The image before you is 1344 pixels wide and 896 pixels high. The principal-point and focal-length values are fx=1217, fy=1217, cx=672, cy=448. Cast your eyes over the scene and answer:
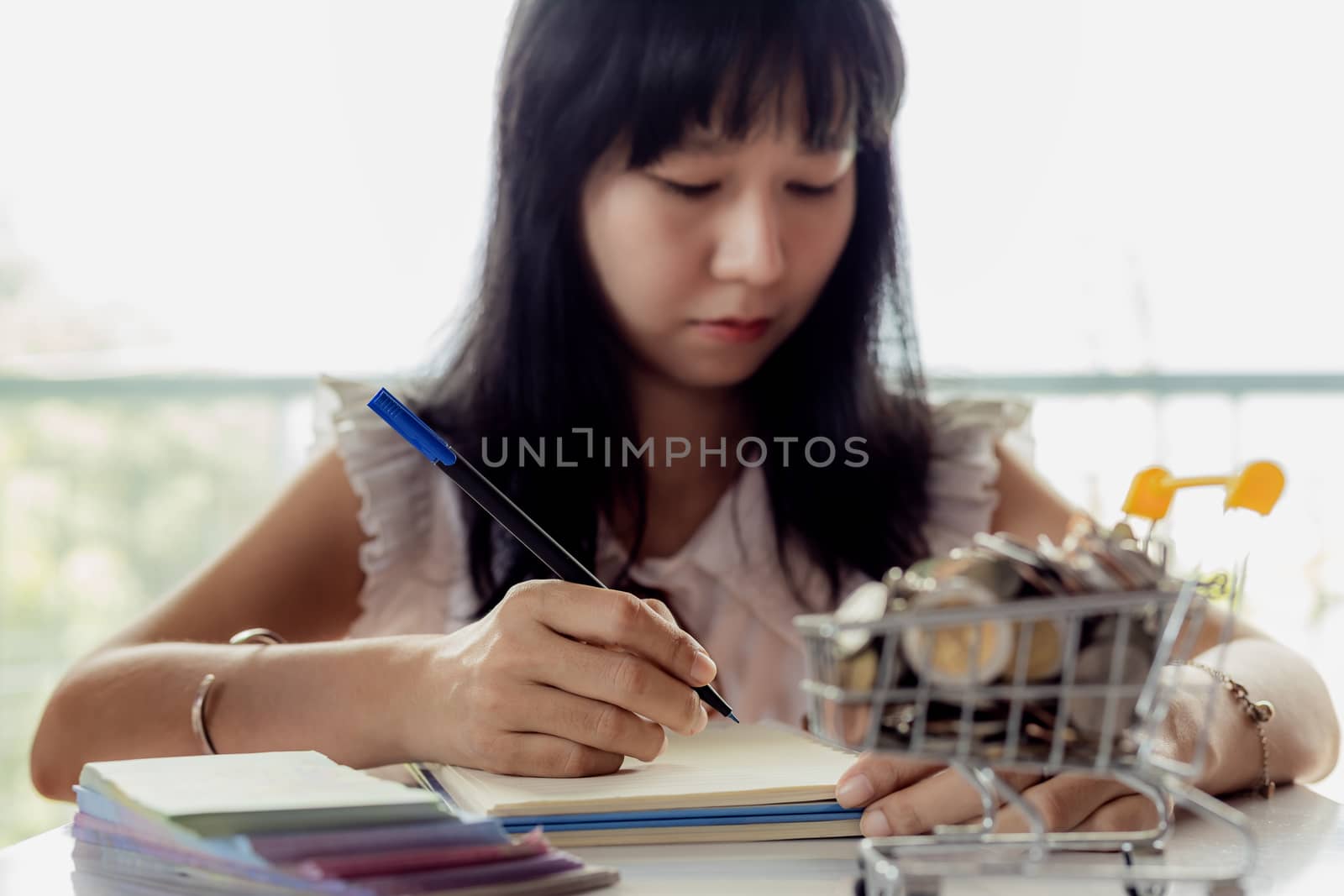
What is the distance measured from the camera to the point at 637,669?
609 mm

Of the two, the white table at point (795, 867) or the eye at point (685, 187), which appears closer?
the white table at point (795, 867)

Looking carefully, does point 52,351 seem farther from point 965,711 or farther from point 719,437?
→ point 965,711

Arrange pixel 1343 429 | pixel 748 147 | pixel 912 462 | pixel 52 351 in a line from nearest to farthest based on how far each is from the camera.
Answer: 1. pixel 748 147
2. pixel 912 462
3. pixel 1343 429
4. pixel 52 351

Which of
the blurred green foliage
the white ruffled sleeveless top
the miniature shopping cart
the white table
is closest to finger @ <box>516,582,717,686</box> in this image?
the white table

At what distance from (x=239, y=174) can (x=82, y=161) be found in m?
0.41

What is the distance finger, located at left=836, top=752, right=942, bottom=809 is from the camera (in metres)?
0.55

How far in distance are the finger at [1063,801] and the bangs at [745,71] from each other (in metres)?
0.60

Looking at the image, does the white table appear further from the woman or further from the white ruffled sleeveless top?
the white ruffled sleeveless top

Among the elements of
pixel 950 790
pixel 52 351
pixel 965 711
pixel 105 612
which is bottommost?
pixel 105 612

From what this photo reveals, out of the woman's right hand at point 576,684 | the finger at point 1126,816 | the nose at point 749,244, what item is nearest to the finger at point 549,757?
the woman's right hand at point 576,684

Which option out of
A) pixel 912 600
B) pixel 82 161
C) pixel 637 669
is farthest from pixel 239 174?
pixel 912 600

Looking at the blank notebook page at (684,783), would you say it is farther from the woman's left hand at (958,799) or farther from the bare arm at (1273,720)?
the bare arm at (1273,720)

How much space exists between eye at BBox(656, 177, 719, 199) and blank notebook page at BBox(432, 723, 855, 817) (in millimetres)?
485

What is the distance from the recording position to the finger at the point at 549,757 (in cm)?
62
